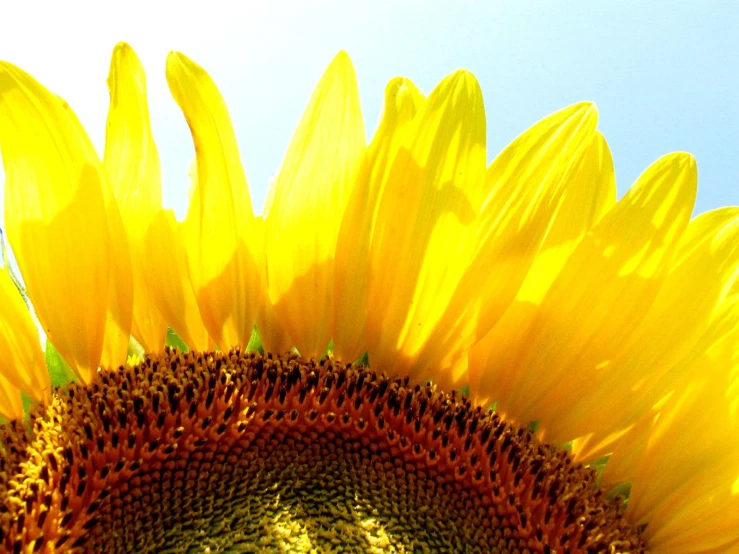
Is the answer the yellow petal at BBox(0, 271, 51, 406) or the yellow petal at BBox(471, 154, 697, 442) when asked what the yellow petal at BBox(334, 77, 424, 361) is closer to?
the yellow petal at BBox(471, 154, 697, 442)

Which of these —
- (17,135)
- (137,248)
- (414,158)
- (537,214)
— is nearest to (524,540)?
(537,214)

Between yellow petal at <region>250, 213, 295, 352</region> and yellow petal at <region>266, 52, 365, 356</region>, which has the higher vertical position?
yellow petal at <region>266, 52, 365, 356</region>

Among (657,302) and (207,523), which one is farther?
(657,302)

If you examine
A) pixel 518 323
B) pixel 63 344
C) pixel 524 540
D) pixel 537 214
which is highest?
pixel 537 214

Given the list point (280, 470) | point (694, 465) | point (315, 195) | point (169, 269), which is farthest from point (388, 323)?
point (694, 465)

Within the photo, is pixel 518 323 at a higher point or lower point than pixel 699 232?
lower

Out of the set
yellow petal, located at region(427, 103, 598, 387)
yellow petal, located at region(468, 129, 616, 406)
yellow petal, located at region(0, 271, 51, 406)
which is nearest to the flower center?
yellow petal, located at region(0, 271, 51, 406)

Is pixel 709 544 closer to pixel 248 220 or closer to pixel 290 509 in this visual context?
pixel 290 509
